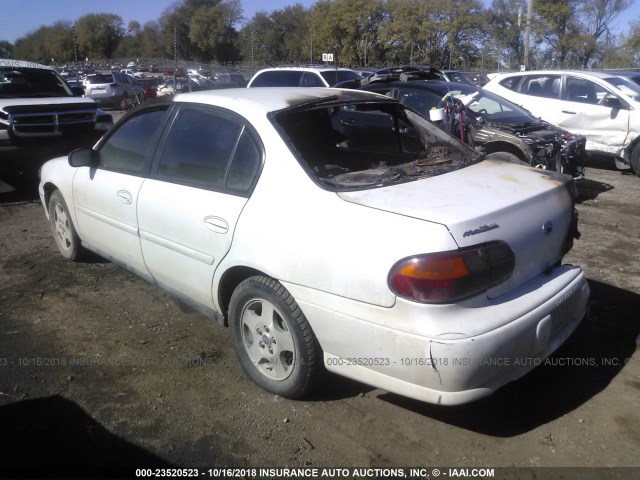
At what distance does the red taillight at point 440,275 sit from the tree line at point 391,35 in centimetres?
2547

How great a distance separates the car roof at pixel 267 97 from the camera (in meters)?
3.48

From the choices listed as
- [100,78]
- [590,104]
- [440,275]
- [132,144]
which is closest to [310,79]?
[590,104]

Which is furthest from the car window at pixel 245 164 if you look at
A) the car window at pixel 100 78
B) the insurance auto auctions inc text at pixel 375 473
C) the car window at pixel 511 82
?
the car window at pixel 100 78

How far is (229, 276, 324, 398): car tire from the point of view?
2994mm

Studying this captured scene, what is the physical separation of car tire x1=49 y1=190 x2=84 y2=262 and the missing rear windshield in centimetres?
243

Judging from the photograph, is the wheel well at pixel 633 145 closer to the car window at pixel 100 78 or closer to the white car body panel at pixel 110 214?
the white car body panel at pixel 110 214

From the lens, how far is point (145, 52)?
2539 inches

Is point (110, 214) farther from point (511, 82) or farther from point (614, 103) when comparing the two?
point (511, 82)

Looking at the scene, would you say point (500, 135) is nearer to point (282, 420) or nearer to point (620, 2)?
point (282, 420)

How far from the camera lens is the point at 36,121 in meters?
8.15

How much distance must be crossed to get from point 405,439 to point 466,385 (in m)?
0.52

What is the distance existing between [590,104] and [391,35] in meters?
35.5

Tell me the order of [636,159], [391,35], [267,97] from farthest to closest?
1. [391,35]
2. [636,159]
3. [267,97]

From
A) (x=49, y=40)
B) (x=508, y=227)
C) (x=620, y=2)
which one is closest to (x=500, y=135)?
(x=508, y=227)
